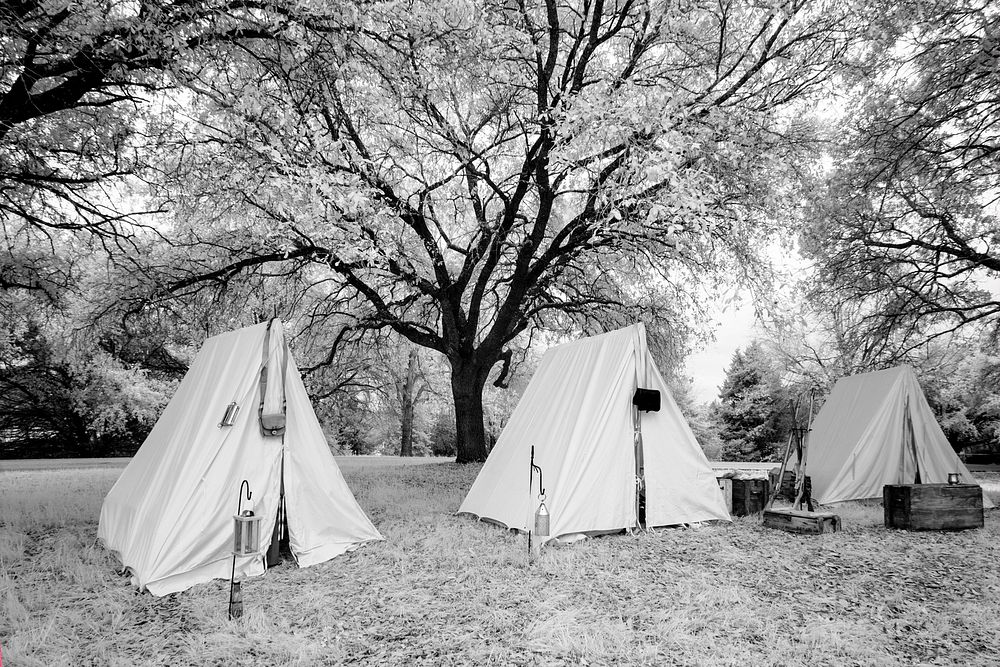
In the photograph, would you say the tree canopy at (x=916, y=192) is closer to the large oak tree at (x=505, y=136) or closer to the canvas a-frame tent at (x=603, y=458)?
the large oak tree at (x=505, y=136)

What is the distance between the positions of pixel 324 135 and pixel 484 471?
5410 millimetres

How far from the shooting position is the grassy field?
353 cm

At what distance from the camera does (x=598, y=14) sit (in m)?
8.24

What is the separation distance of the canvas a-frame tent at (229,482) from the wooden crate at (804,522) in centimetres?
459

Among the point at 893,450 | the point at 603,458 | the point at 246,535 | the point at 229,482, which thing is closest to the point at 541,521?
the point at 603,458

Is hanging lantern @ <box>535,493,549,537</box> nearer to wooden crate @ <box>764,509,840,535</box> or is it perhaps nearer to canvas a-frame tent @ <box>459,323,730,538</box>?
canvas a-frame tent @ <box>459,323,730,538</box>

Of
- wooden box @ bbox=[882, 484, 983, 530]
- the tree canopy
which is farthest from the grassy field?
the tree canopy

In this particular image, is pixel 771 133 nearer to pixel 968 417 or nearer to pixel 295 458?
pixel 295 458

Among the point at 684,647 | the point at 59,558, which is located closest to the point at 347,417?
the point at 59,558

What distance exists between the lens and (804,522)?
22.0ft

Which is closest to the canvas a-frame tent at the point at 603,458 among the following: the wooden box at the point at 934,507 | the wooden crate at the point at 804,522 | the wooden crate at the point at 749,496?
the wooden crate at the point at 804,522

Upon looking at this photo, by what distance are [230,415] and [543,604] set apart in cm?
318

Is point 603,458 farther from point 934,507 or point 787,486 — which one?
point 787,486

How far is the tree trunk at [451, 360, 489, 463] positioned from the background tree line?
3.0 inches
